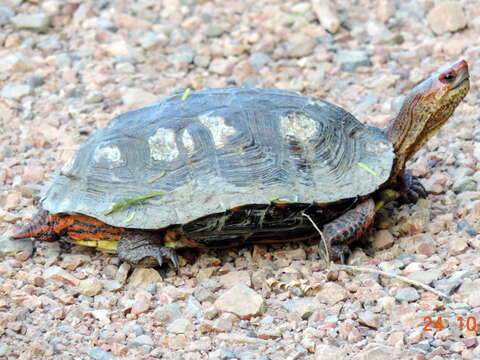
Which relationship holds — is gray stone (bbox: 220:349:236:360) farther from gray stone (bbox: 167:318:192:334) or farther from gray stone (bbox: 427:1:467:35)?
gray stone (bbox: 427:1:467:35)

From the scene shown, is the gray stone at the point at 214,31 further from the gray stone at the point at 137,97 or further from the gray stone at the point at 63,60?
the gray stone at the point at 63,60

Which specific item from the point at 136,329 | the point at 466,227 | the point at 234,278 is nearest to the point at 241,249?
the point at 234,278

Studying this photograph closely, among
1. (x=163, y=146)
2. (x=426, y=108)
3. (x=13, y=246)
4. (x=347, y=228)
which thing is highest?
(x=426, y=108)

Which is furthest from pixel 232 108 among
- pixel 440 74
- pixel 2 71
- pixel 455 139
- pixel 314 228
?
pixel 2 71

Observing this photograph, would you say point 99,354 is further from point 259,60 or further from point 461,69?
point 259,60

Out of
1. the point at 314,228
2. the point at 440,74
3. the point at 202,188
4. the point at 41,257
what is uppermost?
the point at 440,74

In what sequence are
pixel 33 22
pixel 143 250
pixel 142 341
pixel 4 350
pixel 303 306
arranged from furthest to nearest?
1. pixel 33 22
2. pixel 143 250
3. pixel 303 306
4. pixel 142 341
5. pixel 4 350

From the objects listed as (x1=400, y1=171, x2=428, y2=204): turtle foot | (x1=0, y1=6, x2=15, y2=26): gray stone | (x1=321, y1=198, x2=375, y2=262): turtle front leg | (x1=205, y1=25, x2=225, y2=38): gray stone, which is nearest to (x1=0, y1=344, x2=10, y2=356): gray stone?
(x1=321, y1=198, x2=375, y2=262): turtle front leg

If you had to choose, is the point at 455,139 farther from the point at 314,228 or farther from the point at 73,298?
the point at 73,298
